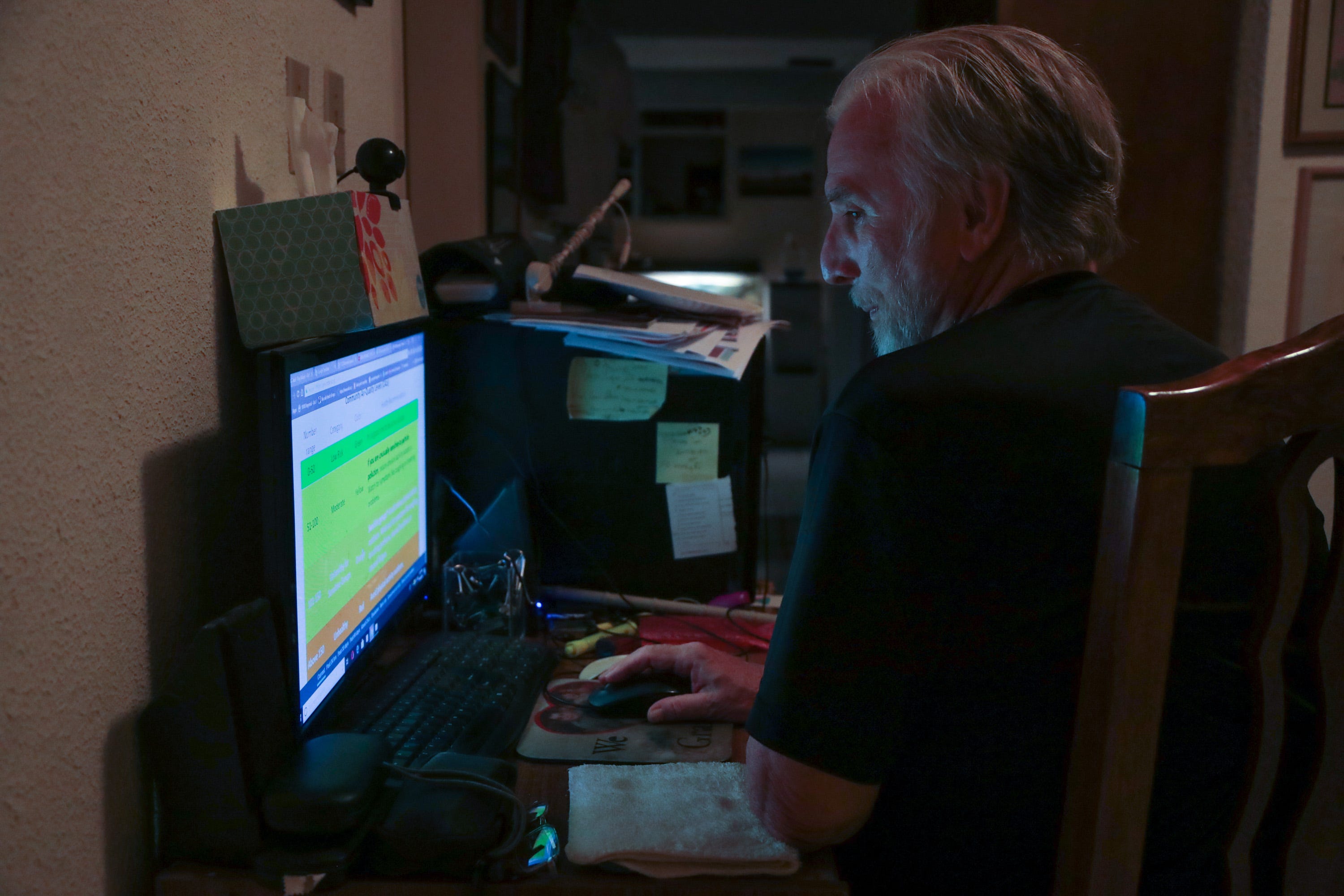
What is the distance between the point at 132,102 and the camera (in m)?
0.71

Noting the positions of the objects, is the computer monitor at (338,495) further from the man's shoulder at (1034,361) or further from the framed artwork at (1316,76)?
the framed artwork at (1316,76)

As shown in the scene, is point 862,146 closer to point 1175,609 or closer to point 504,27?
point 1175,609

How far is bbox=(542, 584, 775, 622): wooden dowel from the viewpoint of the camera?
4.68ft

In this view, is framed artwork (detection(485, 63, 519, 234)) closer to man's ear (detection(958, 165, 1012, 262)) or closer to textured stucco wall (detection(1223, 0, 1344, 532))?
man's ear (detection(958, 165, 1012, 262))

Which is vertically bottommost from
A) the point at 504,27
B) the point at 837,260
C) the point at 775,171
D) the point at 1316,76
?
the point at 837,260

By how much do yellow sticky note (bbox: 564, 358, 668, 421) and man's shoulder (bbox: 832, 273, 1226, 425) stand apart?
26.5 inches

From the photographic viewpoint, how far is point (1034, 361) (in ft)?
2.50

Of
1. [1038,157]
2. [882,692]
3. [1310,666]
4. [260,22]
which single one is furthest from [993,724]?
[260,22]

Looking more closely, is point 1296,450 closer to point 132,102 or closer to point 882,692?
point 882,692

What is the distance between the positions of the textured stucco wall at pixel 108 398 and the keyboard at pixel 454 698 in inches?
7.2

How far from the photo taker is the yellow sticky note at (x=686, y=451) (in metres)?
1.47

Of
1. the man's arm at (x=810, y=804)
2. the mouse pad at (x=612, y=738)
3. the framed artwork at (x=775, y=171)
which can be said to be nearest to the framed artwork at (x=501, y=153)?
the mouse pad at (x=612, y=738)

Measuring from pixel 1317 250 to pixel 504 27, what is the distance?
1.65 meters

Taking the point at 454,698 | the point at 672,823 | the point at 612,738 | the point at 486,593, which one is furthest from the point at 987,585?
the point at 486,593
